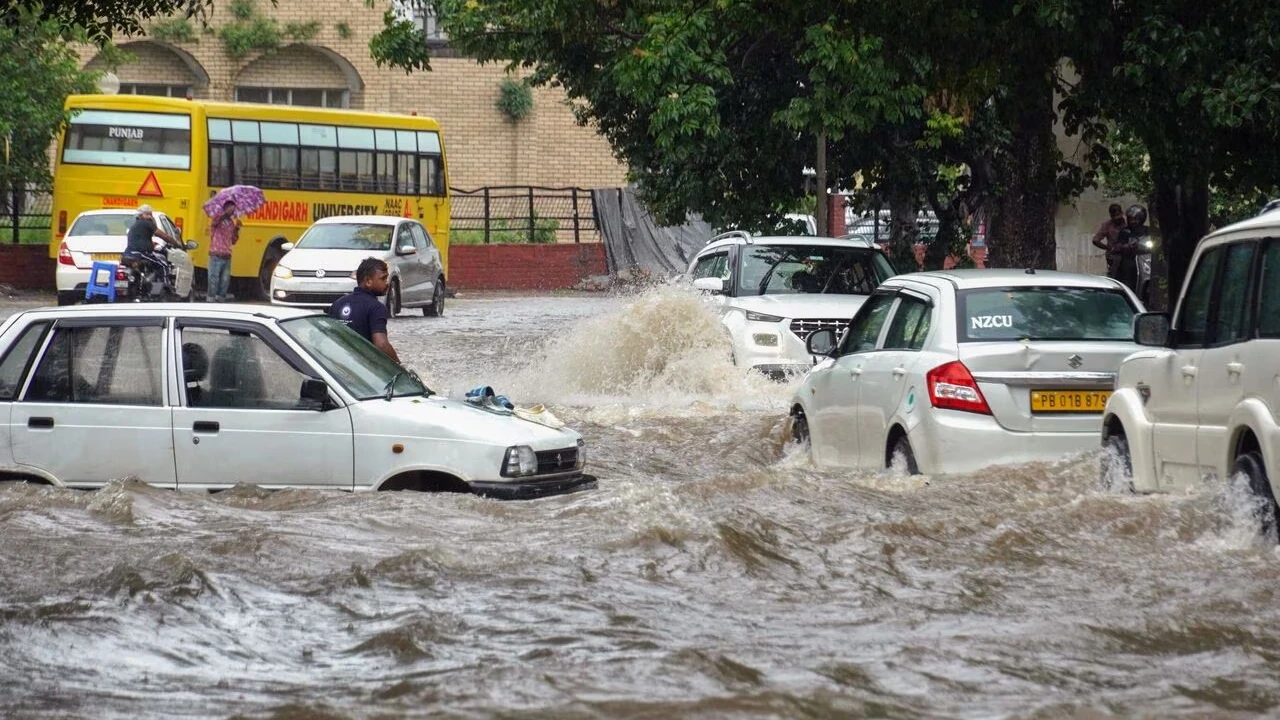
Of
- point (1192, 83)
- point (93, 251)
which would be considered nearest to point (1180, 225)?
point (1192, 83)

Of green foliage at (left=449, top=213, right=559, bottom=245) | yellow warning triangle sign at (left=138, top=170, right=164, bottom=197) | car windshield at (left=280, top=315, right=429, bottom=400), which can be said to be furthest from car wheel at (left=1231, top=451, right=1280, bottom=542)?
green foliage at (left=449, top=213, right=559, bottom=245)

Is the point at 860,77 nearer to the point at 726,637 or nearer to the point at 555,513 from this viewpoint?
the point at 555,513

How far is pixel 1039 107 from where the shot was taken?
17.0 meters

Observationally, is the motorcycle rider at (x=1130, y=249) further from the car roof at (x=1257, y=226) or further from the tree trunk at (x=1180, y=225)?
the car roof at (x=1257, y=226)

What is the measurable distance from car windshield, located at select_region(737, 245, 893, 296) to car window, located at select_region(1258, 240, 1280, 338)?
32.8 ft

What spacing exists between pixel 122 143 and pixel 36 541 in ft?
84.5

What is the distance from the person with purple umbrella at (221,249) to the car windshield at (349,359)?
20.2m

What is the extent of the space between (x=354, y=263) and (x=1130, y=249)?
37.2ft

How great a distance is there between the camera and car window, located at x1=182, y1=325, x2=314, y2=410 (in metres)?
9.41

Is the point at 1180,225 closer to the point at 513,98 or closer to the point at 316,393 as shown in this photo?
the point at 316,393

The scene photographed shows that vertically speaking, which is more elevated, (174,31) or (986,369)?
(174,31)

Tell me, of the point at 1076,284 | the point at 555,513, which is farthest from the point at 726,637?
the point at 1076,284

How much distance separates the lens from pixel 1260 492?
7.47m

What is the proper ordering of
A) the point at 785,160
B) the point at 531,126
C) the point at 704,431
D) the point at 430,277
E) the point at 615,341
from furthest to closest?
the point at 531,126 → the point at 430,277 → the point at 785,160 → the point at 615,341 → the point at 704,431
